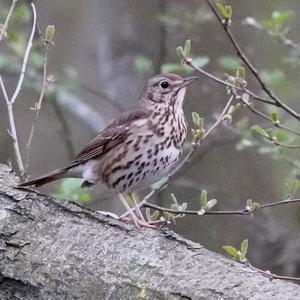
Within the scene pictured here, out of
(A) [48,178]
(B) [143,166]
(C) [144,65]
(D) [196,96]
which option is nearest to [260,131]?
(B) [143,166]

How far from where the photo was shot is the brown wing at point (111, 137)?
3738 millimetres

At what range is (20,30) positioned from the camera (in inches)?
233

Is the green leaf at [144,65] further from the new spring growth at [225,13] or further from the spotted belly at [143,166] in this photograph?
the new spring growth at [225,13]

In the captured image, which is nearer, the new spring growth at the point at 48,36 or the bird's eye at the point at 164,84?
the new spring growth at the point at 48,36

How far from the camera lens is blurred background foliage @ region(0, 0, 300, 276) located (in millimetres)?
5473

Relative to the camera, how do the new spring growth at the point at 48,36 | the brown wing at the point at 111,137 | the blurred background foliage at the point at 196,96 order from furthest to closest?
the blurred background foliage at the point at 196,96 → the brown wing at the point at 111,137 → the new spring growth at the point at 48,36

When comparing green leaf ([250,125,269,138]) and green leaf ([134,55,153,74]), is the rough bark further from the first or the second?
green leaf ([134,55,153,74])

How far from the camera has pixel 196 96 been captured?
6.13m

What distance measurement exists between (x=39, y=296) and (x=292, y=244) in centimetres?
342

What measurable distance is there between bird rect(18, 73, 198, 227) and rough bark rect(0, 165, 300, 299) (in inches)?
38.4

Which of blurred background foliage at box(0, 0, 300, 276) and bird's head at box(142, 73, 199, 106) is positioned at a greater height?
bird's head at box(142, 73, 199, 106)

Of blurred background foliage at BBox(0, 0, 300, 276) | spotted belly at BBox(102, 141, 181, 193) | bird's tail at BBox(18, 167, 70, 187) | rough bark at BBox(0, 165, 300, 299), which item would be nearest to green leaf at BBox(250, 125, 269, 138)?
spotted belly at BBox(102, 141, 181, 193)

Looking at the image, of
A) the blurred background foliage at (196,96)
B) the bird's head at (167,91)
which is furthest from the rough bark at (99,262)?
the blurred background foliage at (196,96)

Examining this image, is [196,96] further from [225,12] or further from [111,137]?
[225,12]
